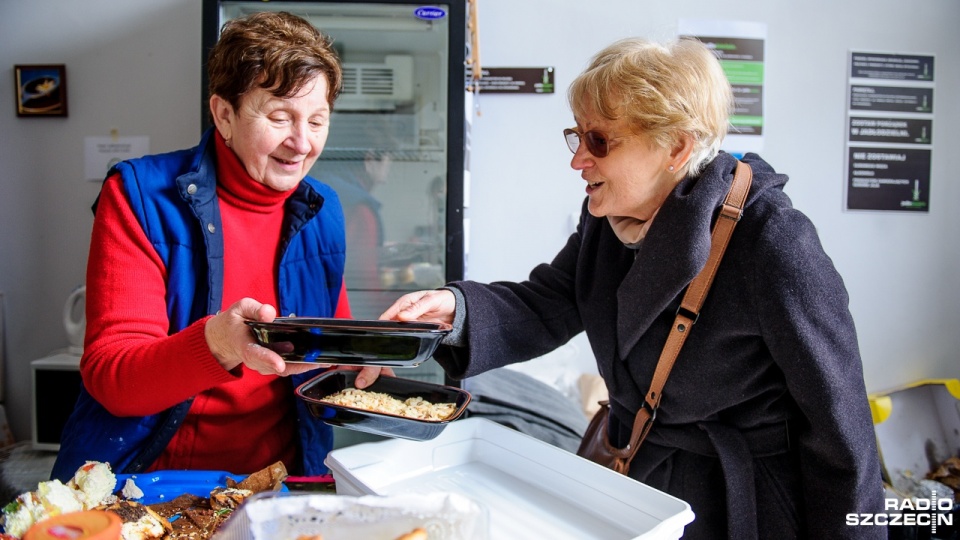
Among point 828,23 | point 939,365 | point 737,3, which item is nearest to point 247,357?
point 737,3

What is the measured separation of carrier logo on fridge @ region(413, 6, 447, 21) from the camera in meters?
2.15

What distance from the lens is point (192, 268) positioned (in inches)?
45.8

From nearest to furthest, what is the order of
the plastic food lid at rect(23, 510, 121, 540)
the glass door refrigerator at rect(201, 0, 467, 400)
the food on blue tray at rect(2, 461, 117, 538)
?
the plastic food lid at rect(23, 510, 121, 540) → the food on blue tray at rect(2, 461, 117, 538) → the glass door refrigerator at rect(201, 0, 467, 400)

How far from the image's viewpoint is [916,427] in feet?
8.97

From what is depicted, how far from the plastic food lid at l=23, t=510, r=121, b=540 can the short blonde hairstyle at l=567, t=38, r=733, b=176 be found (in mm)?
972

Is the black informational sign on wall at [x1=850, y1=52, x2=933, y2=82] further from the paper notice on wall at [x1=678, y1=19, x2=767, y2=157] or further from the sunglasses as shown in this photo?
the sunglasses

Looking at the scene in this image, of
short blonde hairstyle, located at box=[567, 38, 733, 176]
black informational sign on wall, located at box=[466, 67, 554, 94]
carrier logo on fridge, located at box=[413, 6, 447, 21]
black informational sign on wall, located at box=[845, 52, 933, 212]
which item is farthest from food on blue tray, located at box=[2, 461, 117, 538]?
black informational sign on wall, located at box=[845, 52, 933, 212]

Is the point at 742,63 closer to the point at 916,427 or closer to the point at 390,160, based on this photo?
the point at 390,160

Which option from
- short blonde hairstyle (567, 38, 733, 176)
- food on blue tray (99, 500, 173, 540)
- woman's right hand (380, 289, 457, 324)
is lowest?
food on blue tray (99, 500, 173, 540)

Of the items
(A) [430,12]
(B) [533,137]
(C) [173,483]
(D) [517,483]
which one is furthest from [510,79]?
(C) [173,483]

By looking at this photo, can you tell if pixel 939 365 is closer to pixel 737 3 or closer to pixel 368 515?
pixel 737 3

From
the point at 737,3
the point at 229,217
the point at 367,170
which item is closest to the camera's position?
the point at 229,217

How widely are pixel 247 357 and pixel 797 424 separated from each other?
3.14 feet

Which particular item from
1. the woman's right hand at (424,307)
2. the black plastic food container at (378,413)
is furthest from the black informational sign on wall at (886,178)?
the black plastic food container at (378,413)
